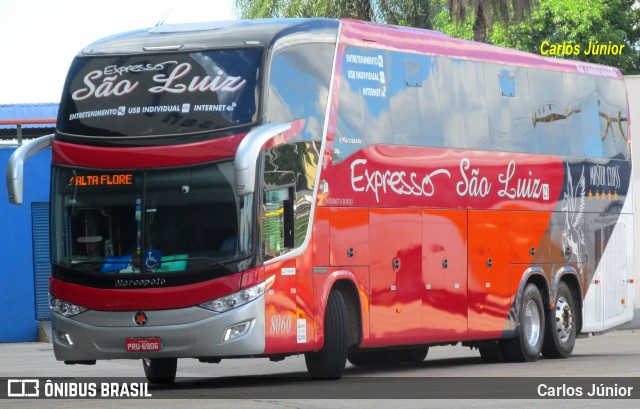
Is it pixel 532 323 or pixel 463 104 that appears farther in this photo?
pixel 532 323

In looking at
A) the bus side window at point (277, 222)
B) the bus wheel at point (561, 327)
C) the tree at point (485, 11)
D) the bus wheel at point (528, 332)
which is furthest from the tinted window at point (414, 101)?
the tree at point (485, 11)

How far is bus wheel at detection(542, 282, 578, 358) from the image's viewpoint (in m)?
23.1

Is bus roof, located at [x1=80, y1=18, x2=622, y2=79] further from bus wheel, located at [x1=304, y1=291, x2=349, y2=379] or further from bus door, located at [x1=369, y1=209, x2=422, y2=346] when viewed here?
bus wheel, located at [x1=304, y1=291, x2=349, y2=379]

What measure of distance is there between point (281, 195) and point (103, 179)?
1989mm

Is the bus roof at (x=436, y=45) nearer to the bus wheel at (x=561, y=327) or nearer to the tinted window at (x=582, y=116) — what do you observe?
the tinted window at (x=582, y=116)

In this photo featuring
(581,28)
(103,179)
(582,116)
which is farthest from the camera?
(581,28)

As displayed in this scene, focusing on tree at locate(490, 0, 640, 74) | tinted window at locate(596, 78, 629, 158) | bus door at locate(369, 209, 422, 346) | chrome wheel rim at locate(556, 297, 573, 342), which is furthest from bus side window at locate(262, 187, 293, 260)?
tree at locate(490, 0, 640, 74)

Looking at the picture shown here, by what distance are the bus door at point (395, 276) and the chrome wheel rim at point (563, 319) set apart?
4.36 metres

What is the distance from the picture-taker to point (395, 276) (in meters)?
19.1

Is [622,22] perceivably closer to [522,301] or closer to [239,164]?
[522,301]

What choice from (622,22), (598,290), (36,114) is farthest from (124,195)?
(622,22)

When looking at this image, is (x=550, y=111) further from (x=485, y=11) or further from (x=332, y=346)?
(x=485, y=11)

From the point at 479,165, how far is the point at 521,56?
238 cm

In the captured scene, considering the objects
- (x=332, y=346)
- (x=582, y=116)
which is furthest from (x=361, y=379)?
(x=582, y=116)
